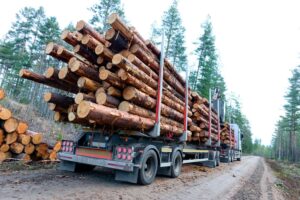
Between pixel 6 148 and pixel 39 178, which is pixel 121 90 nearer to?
pixel 39 178

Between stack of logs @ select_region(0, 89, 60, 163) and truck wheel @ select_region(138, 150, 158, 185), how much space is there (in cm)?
452

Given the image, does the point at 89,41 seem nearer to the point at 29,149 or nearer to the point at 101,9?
the point at 29,149

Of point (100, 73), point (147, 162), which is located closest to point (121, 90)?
point (100, 73)

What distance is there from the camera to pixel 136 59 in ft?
22.7

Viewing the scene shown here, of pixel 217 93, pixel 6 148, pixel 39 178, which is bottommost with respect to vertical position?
pixel 39 178

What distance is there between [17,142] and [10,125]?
0.73 m

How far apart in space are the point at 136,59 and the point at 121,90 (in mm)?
1020

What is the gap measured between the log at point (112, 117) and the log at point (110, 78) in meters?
0.89

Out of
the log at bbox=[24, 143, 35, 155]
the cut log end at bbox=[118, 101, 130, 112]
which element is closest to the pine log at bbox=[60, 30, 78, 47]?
the cut log end at bbox=[118, 101, 130, 112]

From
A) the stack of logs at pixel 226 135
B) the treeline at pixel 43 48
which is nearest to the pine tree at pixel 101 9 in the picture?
the treeline at pixel 43 48

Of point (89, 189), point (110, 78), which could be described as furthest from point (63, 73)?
point (89, 189)

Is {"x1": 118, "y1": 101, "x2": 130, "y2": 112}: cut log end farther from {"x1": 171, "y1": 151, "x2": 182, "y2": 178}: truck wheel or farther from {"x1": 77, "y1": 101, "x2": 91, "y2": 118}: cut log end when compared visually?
{"x1": 171, "y1": 151, "x2": 182, "y2": 178}: truck wheel

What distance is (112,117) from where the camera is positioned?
563 cm

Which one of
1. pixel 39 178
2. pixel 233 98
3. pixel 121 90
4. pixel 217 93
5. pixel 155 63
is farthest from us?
pixel 233 98
